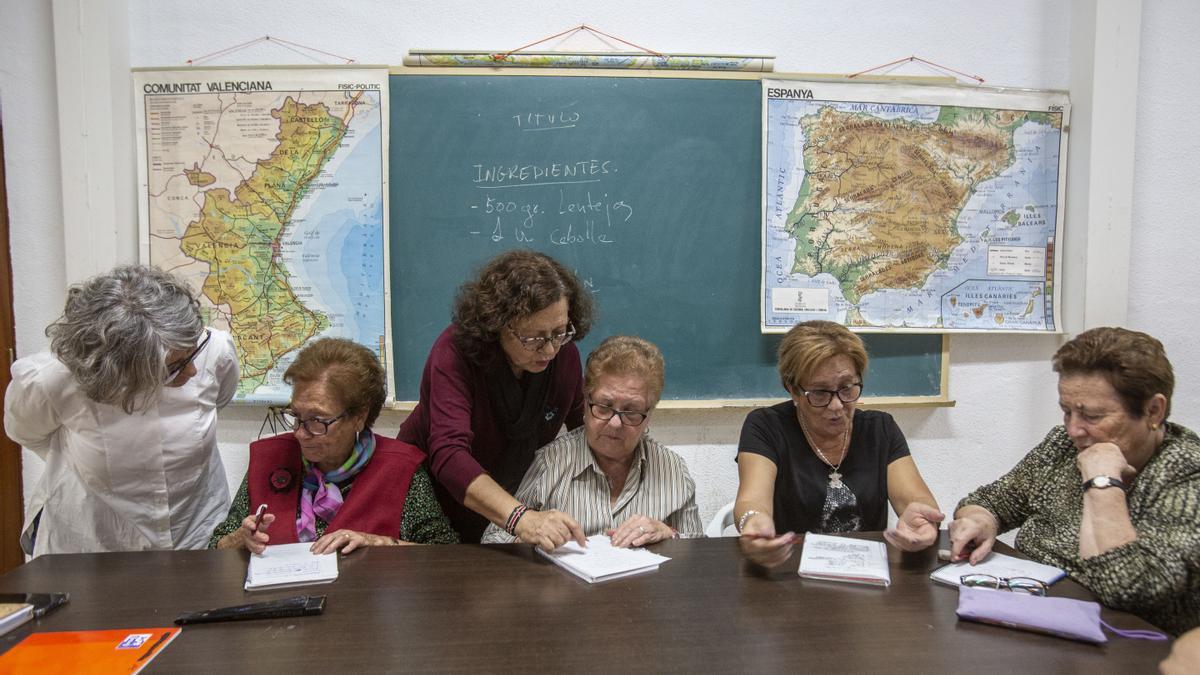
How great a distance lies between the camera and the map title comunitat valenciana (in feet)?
9.47

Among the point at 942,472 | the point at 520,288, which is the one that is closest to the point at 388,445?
the point at 520,288

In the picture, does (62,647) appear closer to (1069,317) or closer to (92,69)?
(92,69)

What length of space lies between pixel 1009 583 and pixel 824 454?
657 millimetres

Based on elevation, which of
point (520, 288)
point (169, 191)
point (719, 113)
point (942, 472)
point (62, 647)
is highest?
point (719, 113)

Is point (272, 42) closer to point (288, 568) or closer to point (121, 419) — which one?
point (121, 419)

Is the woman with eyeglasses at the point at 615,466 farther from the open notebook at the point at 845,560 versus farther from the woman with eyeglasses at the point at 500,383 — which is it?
the open notebook at the point at 845,560

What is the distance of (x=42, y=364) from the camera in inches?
74.4

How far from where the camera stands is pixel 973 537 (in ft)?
5.36

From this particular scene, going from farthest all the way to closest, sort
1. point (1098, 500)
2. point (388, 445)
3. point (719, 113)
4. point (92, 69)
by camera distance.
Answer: point (719, 113) < point (92, 69) < point (388, 445) < point (1098, 500)

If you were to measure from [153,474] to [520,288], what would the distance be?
3.78ft

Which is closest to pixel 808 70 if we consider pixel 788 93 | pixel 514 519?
pixel 788 93

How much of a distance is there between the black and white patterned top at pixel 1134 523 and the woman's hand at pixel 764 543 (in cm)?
55

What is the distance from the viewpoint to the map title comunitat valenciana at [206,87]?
9.47 ft

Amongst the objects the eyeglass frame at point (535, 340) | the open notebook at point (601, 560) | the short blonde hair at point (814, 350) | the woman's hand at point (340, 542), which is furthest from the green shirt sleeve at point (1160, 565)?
the woman's hand at point (340, 542)
